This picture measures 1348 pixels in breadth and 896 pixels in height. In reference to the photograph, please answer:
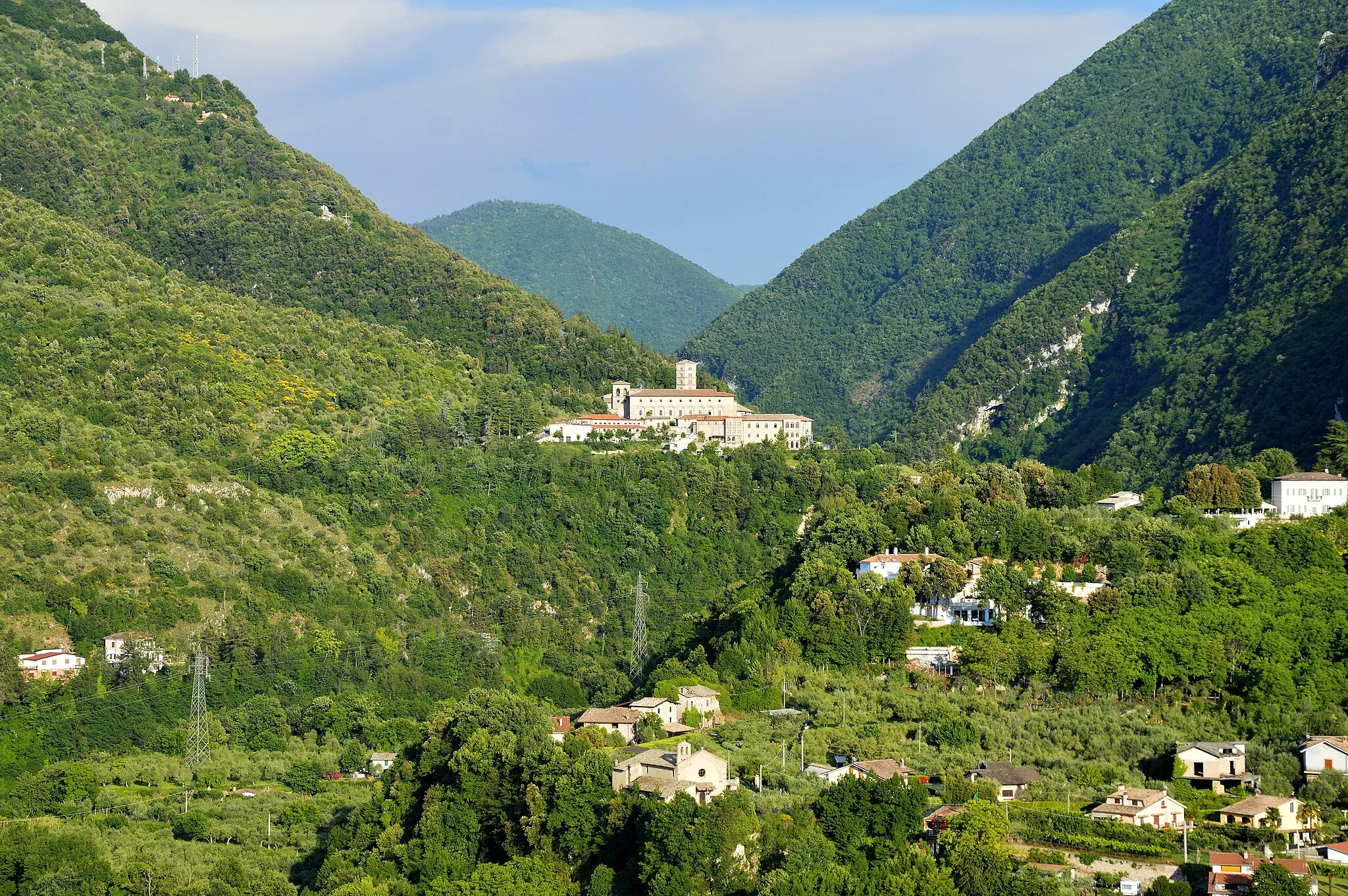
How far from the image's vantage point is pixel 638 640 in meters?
90.9

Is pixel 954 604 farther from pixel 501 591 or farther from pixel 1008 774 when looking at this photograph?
pixel 501 591

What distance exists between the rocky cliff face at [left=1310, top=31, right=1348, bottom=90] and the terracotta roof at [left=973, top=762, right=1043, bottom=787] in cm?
10173

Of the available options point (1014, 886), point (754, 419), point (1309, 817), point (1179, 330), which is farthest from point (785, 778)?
point (1179, 330)

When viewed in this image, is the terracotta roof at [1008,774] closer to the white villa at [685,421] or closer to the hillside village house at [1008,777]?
the hillside village house at [1008,777]

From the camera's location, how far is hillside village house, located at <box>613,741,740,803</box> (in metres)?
52.2

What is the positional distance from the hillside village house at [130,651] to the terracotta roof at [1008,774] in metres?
41.6

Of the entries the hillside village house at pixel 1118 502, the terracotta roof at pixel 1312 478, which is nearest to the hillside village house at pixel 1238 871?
the terracotta roof at pixel 1312 478

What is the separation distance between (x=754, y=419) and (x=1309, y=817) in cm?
6901

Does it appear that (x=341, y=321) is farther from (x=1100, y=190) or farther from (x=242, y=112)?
(x=1100, y=190)

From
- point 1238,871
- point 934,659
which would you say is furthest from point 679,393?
point 1238,871

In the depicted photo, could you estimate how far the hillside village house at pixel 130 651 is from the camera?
267ft

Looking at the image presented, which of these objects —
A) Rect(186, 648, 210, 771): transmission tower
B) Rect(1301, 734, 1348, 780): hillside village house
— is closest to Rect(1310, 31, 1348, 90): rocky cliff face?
Rect(1301, 734, 1348, 780): hillside village house

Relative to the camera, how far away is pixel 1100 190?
632 ft

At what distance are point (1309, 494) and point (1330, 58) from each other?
286ft
